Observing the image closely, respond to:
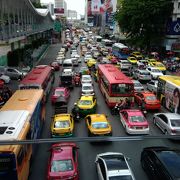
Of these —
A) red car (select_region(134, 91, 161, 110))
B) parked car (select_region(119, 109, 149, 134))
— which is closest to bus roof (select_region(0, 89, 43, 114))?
parked car (select_region(119, 109, 149, 134))

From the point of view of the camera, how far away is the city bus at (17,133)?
10484 mm

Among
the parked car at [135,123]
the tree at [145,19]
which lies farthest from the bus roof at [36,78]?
the tree at [145,19]

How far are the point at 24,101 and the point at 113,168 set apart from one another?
7286 millimetres

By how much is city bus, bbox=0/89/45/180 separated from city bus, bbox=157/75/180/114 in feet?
34.3

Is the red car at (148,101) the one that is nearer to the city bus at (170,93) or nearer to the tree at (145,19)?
the city bus at (170,93)

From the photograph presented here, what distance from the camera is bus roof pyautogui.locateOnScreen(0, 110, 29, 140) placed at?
1177cm

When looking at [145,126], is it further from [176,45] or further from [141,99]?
[176,45]

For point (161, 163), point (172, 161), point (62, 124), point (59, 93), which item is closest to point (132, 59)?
point (59, 93)

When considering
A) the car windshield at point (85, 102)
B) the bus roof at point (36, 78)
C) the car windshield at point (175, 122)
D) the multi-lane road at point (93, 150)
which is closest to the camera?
the multi-lane road at point (93, 150)

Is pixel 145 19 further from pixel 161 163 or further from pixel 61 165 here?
pixel 61 165

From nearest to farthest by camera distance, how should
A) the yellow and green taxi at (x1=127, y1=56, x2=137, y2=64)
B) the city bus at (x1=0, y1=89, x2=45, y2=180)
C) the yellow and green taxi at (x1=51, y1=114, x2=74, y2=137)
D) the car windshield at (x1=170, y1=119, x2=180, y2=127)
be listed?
the city bus at (x1=0, y1=89, x2=45, y2=180) < the yellow and green taxi at (x1=51, y1=114, x2=74, y2=137) < the car windshield at (x1=170, y1=119, x2=180, y2=127) < the yellow and green taxi at (x1=127, y1=56, x2=137, y2=64)

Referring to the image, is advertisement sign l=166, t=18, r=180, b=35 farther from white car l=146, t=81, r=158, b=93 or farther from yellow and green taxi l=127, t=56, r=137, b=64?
white car l=146, t=81, r=158, b=93

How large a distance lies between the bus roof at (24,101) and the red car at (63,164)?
8.98 ft

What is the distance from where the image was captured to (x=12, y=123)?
13.0 m
